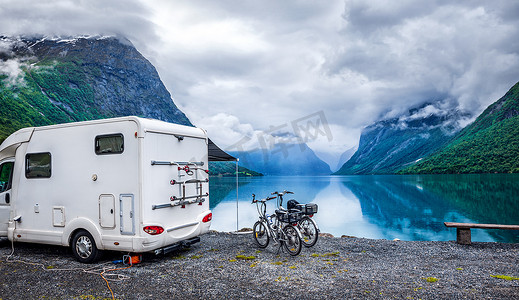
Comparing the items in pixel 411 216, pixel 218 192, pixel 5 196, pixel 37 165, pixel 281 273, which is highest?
pixel 37 165

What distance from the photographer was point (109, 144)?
721 centimetres

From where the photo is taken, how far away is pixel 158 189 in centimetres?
716

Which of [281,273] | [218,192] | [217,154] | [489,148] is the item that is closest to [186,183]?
[281,273]

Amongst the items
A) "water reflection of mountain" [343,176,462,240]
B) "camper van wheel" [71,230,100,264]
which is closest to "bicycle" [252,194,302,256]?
"camper van wheel" [71,230,100,264]

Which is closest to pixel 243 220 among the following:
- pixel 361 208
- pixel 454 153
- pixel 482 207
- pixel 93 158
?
A: pixel 361 208

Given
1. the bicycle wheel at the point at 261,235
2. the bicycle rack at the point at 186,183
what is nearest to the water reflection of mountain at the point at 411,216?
the bicycle wheel at the point at 261,235

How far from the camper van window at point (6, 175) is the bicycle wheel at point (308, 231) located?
753cm

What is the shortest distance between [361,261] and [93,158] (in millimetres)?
6234

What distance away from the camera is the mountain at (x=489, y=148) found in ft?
375

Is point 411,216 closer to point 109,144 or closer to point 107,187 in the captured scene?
point 107,187

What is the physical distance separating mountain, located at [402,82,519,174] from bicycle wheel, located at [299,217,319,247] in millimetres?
120311

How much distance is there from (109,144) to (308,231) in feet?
17.3

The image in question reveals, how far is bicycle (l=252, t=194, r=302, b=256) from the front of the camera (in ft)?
26.2

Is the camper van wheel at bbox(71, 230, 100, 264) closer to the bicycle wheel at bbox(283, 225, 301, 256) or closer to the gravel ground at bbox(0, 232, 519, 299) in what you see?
the gravel ground at bbox(0, 232, 519, 299)
